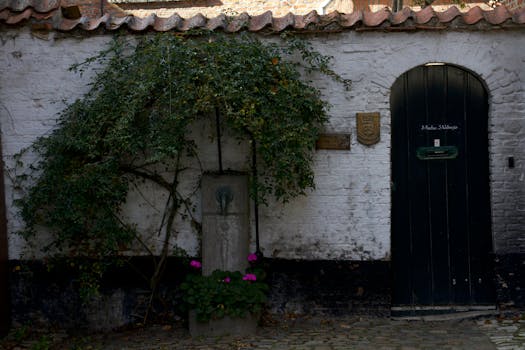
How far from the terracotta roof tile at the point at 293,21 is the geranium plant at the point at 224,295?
229 cm

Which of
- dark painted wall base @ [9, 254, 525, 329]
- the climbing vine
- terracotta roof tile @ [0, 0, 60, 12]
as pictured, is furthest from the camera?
terracotta roof tile @ [0, 0, 60, 12]

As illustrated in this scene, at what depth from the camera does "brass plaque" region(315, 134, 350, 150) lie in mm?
6883

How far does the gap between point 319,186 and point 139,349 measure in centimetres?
220

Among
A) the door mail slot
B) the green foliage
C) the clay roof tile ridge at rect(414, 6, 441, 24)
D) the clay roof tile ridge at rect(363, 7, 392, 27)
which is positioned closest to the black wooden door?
the door mail slot

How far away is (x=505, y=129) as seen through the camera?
6793 millimetres

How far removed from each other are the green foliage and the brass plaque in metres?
1.41

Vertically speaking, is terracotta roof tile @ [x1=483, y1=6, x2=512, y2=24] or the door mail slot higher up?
terracotta roof tile @ [x1=483, y1=6, x2=512, y2=24]

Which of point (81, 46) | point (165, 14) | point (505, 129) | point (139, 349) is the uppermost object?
point (165, 14)

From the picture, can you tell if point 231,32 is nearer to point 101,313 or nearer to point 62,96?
point 62,96

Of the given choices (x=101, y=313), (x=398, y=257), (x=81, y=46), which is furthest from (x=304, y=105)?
(x=101, y=313)

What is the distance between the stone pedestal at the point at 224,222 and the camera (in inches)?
265

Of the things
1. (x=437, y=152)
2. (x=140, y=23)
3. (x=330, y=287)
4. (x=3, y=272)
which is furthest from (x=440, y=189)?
(x=3, y=272)

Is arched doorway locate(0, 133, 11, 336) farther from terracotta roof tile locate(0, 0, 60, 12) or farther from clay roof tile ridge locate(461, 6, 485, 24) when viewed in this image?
clay roof tile ridge locate(461, 6, 485, 24)

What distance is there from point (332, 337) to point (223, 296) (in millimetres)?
1019
